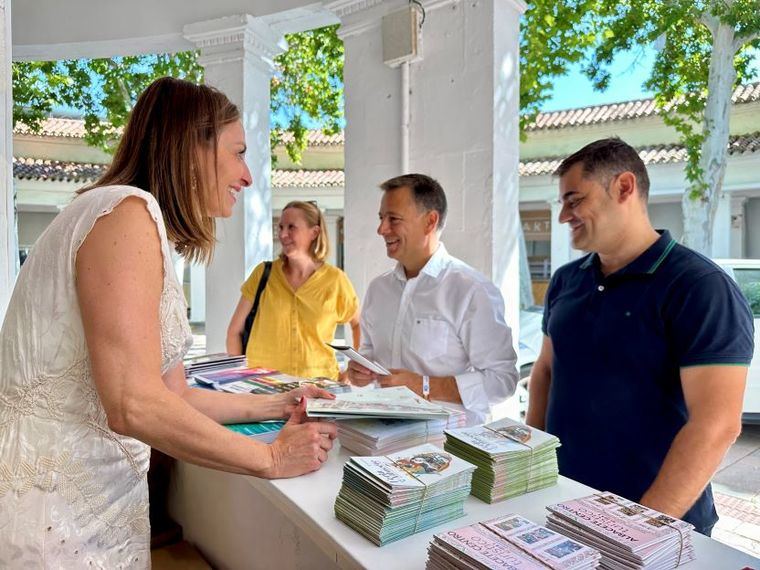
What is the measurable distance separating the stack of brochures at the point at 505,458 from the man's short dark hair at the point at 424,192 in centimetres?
145

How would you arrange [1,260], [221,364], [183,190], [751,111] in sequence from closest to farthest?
[183,190] → [1,260] → [221,364] → [751,111]

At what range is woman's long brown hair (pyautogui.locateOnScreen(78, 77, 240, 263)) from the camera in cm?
124

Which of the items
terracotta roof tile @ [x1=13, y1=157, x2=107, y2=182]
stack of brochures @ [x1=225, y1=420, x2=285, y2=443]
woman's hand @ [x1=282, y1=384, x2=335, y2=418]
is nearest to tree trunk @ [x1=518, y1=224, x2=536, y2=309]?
woman's hand @ [x1=282, y1=384, x2=335, y2=418]

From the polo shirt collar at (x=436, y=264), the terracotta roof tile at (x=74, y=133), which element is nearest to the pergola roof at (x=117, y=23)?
the polo shirt collar at (x=436, y=264)

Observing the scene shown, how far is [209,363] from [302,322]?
2.96ft

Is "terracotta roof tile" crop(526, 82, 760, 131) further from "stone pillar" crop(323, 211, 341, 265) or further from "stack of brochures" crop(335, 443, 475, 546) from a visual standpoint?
"stack of brochures" crop(335, 443, 475, 546)

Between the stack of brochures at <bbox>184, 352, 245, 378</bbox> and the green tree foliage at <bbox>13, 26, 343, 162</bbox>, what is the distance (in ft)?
15.7

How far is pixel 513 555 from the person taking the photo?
84cm

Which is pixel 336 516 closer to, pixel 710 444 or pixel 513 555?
pixel 513 555

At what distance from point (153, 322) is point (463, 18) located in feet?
9.37

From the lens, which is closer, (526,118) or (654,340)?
(654,340)

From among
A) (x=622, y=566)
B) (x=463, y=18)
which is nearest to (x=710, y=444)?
(x=622, y=566)

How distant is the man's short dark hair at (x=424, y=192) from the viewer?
2576 mm

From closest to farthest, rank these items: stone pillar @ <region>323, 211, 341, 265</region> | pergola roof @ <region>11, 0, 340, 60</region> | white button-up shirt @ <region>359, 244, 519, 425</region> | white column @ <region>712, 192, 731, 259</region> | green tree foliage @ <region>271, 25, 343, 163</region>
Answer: white button-up shirt @ <region>359, 244, 519, 425</region> < pergola roof @ <region>11, 0, 340, 60</region> < green tree foliage @ <region>271, 25, 343, 163</region> < white column @ <region>712, 192, 731, 259</region> < stone pillar @ <region>323, 211, 341, 265</region>
